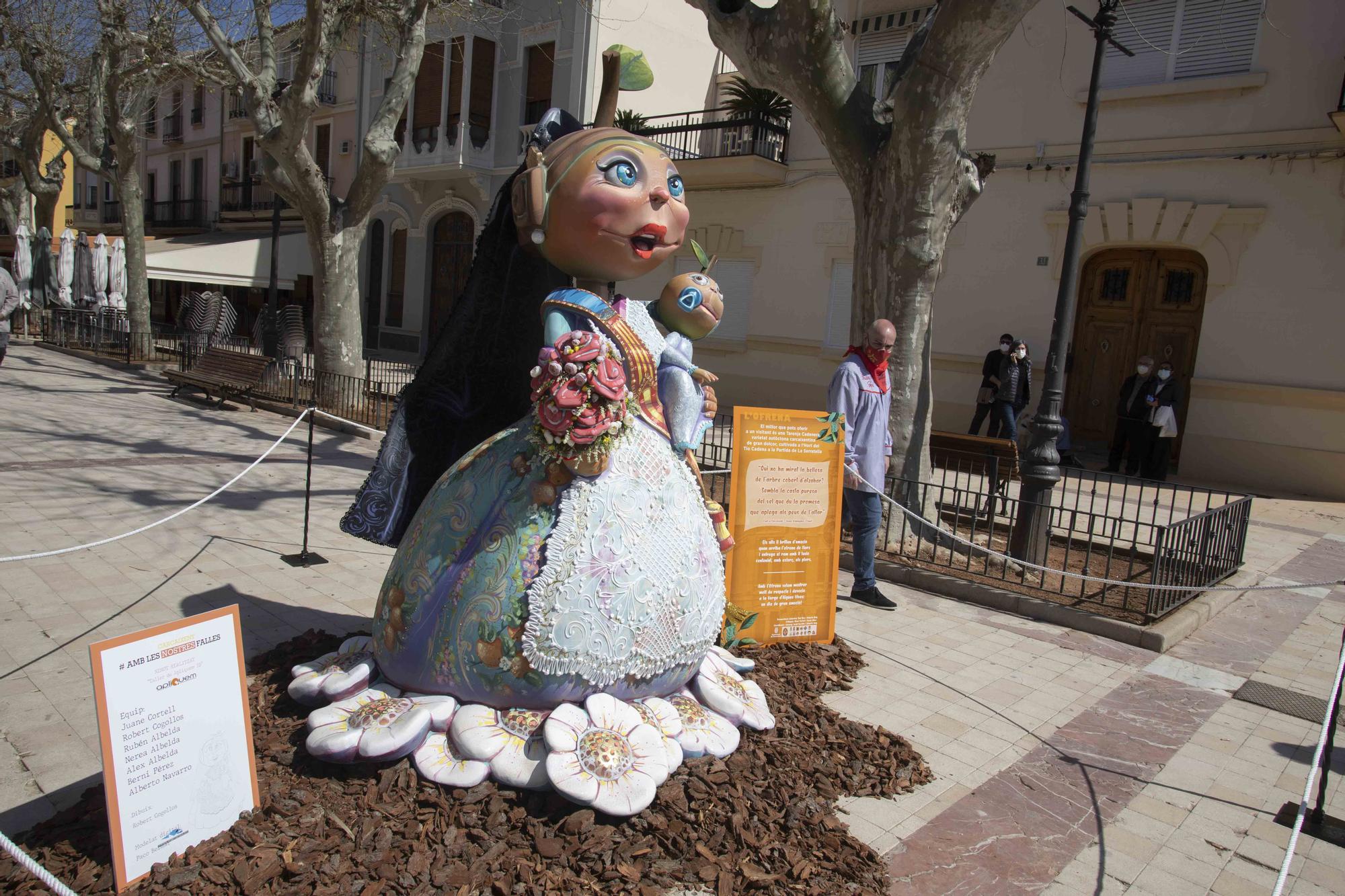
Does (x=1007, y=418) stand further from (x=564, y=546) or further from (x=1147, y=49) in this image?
(x=564, y=546)

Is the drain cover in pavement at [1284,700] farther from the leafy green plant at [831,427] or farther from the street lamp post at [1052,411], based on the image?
the leafy green plant at [831,427]

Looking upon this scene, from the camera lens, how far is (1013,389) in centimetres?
1249

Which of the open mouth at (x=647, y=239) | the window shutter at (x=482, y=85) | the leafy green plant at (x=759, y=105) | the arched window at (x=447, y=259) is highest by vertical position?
the window shutter at (x=482, y=85)

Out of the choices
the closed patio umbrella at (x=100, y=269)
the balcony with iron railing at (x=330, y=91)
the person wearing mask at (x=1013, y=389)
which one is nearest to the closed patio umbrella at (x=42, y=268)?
the closed patio umbrella at (x=100, y=269)

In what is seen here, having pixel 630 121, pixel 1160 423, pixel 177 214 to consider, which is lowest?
pixel 1160 423

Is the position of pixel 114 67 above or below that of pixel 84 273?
above

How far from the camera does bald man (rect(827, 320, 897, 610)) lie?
566 centimetres

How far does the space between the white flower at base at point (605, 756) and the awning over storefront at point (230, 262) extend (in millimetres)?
18238

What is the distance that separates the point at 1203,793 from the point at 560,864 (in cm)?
288

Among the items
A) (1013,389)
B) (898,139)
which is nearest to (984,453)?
(1013,389)

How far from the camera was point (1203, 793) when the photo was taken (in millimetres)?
3832

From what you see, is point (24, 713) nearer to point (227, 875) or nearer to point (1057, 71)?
point (227, 875)

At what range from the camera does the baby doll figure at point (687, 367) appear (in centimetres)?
341

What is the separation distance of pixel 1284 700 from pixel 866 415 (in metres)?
2.87
